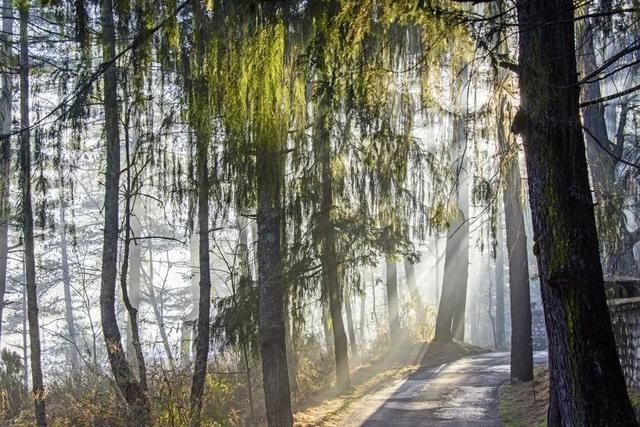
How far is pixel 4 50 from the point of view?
902 centimetres

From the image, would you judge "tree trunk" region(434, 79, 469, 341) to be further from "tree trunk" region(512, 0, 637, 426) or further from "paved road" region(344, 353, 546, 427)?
"tree trunk" region(512, 0, 637, 426)

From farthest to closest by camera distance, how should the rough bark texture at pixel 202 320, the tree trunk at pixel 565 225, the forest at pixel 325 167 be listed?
the rough bark texture at pixel 202 320, the forest at pixel 325 167, the tree trunk at pixel 565 225

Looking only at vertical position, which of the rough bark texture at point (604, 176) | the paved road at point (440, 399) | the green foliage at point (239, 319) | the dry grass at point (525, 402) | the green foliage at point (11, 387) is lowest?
the paved road at point (440, 399)

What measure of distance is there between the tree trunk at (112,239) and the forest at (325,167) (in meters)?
0.03

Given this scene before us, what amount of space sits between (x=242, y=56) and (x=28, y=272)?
6948 mm

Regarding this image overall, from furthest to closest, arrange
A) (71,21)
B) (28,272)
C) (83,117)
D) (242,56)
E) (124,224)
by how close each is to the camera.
A: (28,272) → (124,224) → (83,117) → (71,21) → (242,56)

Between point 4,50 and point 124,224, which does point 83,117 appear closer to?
point 124,224

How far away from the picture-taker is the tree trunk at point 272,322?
313 inches

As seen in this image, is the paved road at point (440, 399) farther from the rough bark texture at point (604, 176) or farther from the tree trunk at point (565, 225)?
the tree trunk at point (565, 225)

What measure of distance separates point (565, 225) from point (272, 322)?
16.0 feet

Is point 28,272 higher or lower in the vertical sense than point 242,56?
lower

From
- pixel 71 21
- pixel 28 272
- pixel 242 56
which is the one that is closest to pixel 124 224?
pixel 28 272

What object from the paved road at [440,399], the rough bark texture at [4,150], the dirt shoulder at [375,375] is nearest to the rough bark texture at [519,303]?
the paved road at [440,399]

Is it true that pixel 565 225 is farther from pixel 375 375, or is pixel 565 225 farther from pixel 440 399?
pixel 375 375
